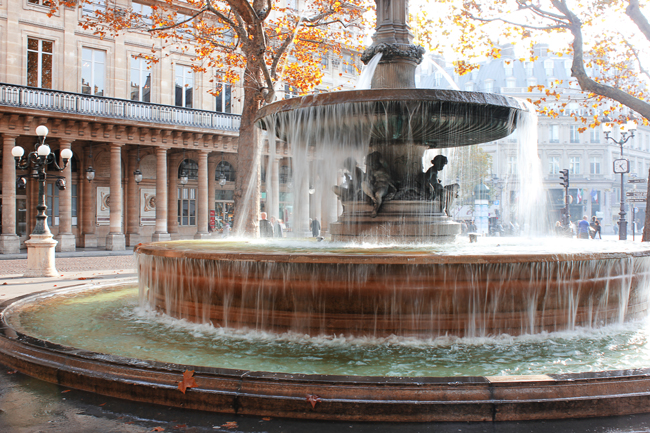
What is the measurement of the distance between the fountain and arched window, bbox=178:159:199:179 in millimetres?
24752

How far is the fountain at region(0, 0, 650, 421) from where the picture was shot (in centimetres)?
311

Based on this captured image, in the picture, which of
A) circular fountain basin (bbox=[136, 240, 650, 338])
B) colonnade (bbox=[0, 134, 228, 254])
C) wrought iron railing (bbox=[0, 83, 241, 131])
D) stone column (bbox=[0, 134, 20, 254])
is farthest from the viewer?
wrought iron railing (bbox=[0, 83, 241, 131])

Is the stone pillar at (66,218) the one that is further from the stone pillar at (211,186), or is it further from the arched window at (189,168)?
the stone pillar at (211,186)

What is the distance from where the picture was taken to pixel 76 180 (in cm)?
2809

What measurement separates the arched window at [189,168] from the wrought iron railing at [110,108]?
4.19 meters

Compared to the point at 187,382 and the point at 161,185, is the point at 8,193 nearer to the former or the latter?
the point at 161,185

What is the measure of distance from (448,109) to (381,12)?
2.52 metres

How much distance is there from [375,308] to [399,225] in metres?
2.67

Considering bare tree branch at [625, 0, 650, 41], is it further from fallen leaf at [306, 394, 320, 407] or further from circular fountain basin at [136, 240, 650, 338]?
fallen leaf at [306, 394, 320, 407]

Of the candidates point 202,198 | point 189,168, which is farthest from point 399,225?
point 189,168

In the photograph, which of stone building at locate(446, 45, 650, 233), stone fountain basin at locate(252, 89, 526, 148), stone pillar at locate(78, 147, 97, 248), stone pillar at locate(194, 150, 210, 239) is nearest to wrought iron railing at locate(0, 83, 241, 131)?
stone pillar at locate(194, 150, 210, 239)

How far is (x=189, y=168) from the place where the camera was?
32594mm

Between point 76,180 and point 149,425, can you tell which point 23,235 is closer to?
point 76,180

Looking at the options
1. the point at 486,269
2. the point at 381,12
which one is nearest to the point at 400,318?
the point at 486,269
